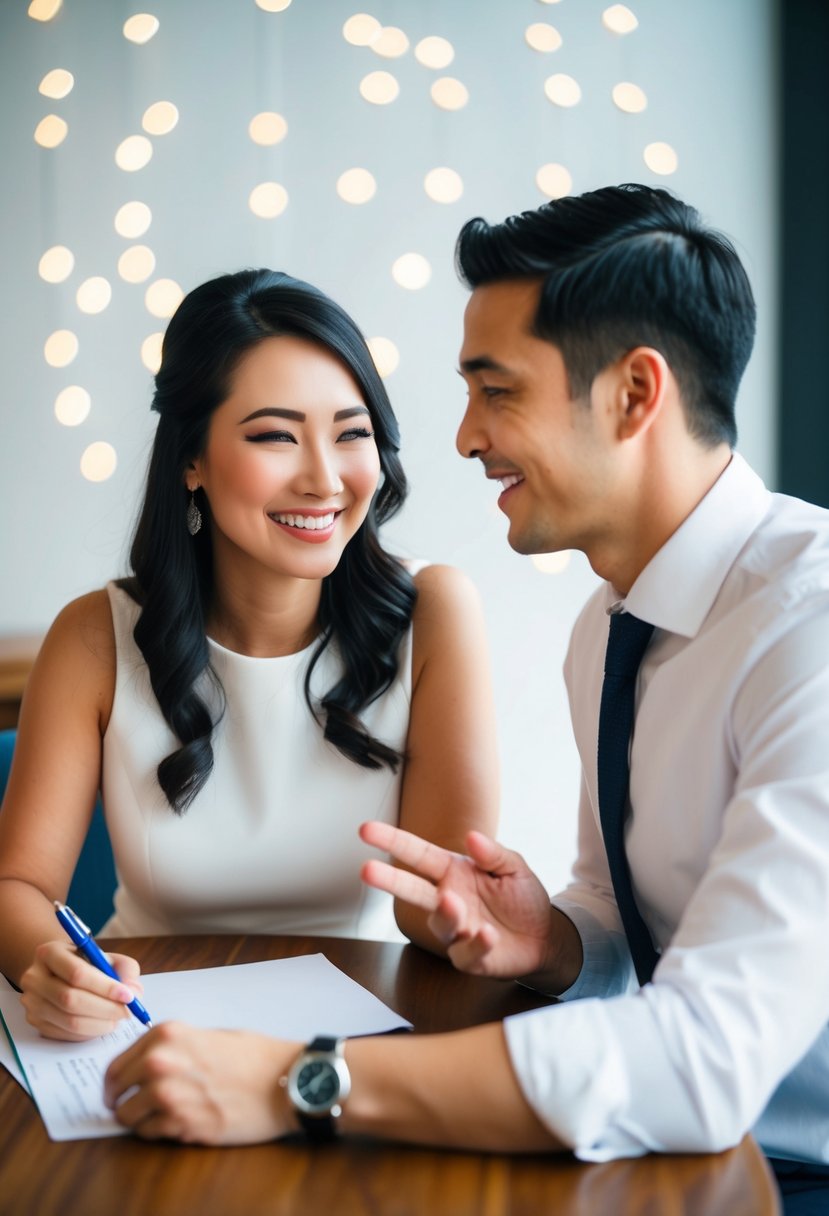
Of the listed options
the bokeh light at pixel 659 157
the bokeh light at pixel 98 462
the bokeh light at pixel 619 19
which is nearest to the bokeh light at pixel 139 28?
the bokeh light at pixel 98 462

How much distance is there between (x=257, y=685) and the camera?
1.90 m

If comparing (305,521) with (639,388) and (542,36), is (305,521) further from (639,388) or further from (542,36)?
(542,36)

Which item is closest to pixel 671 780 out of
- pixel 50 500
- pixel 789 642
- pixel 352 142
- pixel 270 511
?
pixel 789 642

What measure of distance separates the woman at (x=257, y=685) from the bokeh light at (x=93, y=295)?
0.90 metres

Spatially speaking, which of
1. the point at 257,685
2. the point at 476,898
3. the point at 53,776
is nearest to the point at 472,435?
the point at 476,898

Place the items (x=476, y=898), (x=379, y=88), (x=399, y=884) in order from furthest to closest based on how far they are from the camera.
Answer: (x=379, y=88) → (x=476, y=898) → (x=399, y=884)

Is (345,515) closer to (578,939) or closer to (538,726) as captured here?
(578,939)

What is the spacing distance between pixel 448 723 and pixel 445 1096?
891 millimetres

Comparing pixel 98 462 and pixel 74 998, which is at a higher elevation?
pixel 98 462

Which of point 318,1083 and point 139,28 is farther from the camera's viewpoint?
point 139,28

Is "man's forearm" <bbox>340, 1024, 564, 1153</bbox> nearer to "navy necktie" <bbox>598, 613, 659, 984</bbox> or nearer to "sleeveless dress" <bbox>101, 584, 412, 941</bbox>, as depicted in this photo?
"navy necktie" <bbox>598, 613, 659, 984</bbox>

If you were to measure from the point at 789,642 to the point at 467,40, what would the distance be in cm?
229

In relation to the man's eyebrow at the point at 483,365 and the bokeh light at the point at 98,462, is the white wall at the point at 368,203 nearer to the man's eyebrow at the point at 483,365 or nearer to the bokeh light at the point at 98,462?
the bokeh light at the point at 98,462

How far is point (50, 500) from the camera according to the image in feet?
8.98
